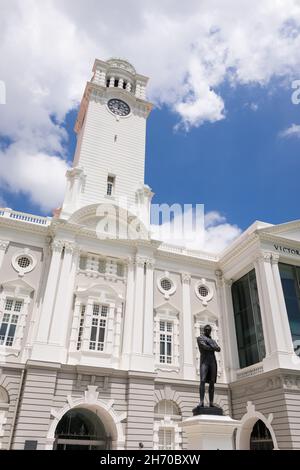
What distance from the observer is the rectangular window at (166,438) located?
880 inches

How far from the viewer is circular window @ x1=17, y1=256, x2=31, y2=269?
2453 centimetres

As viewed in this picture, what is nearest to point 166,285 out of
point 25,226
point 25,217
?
point 25,226

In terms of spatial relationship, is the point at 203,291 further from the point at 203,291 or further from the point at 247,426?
the point at 247,426

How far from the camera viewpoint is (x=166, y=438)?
74.5ft

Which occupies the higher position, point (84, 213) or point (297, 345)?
point (84, 213)

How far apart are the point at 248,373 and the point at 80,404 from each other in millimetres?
10804

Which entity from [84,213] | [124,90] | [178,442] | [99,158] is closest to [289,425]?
[178,442]

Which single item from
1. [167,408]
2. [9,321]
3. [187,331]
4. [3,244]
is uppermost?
[3,244]

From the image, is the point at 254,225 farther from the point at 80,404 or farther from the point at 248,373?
the point at 80,404

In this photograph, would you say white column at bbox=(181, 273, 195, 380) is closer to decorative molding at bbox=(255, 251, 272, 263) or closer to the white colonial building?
the white colonial building

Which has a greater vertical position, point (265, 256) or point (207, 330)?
point (265, 256)

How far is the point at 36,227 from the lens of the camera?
83.5 feet

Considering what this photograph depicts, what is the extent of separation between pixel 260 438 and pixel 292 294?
9.27 meters

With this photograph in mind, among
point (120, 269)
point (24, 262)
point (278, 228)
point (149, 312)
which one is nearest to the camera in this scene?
point (24, 262)
